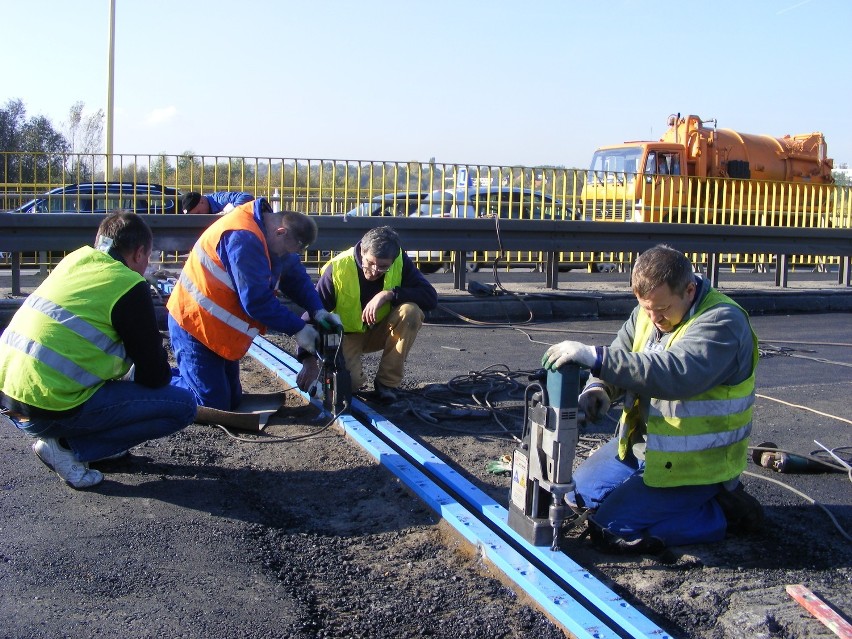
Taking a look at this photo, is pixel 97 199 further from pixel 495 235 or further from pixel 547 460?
pixel 547 460

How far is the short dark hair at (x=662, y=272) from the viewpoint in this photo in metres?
3.57

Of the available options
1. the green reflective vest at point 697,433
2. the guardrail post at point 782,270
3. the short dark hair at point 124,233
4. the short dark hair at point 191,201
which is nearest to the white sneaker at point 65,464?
the short dark hair at point 124,233

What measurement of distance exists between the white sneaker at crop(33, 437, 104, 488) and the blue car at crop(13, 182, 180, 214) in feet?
22.2

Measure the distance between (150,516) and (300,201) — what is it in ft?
28.6

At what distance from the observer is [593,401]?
12.7 feet

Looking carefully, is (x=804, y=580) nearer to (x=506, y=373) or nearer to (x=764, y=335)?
(x=506, y=373)

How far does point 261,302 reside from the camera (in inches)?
202

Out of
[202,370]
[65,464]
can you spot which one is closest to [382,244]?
[202,370]

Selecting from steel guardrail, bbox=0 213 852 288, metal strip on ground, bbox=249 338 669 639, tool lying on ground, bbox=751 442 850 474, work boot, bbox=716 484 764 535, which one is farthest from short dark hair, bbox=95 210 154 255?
steel guardrail, bbox=0 213 852 288

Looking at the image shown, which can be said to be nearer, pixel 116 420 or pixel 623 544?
pixel 623 544

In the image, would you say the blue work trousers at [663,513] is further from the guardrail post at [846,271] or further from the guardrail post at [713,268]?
the guardrail post at [846,271]

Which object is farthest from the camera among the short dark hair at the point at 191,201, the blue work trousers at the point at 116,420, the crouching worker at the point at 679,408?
the short dark hair at the point at 191,201

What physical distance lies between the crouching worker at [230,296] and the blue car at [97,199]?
5.69 m

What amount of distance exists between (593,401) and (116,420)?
2.26 metres
